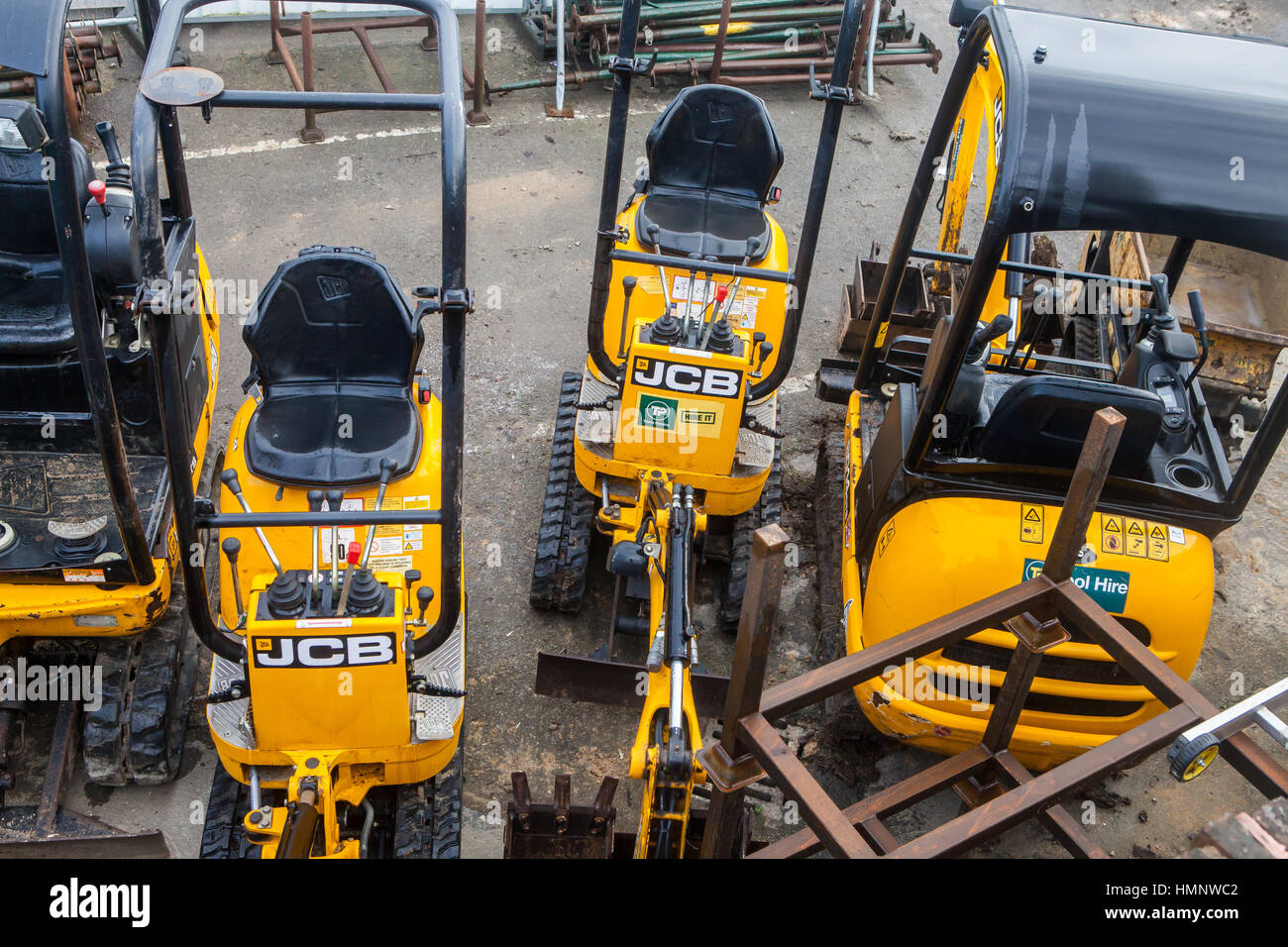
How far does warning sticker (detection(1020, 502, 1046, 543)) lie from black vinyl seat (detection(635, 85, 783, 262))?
7.43ft

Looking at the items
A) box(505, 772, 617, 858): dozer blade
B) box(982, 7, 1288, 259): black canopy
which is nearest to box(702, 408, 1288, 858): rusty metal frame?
box(505, 772, 617, 858): dozer blade

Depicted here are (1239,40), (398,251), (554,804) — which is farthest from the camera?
(398,251)

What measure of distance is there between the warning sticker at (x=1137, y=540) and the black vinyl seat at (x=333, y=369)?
274cm

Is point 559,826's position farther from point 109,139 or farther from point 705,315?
point 109,139

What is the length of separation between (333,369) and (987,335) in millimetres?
2653

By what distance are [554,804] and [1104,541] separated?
220cm

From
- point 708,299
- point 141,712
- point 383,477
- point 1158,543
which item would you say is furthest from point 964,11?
point 141,712

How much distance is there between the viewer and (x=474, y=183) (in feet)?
27.7

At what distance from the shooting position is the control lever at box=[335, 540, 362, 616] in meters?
3.62

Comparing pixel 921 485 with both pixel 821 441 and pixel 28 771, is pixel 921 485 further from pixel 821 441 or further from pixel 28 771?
pixel 28 771

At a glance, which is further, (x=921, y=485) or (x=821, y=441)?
(x=821, y=441)

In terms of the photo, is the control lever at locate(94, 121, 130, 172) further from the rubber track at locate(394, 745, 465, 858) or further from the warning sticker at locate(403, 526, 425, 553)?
the rubber track at locate(394, 745, 465, 858)

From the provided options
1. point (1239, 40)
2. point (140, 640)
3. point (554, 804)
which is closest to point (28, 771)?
point (140, 640)

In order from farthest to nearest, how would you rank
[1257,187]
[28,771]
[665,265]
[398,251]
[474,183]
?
[474,183]
[398,251]
[665,265]
[28,771]
[1257,187]
